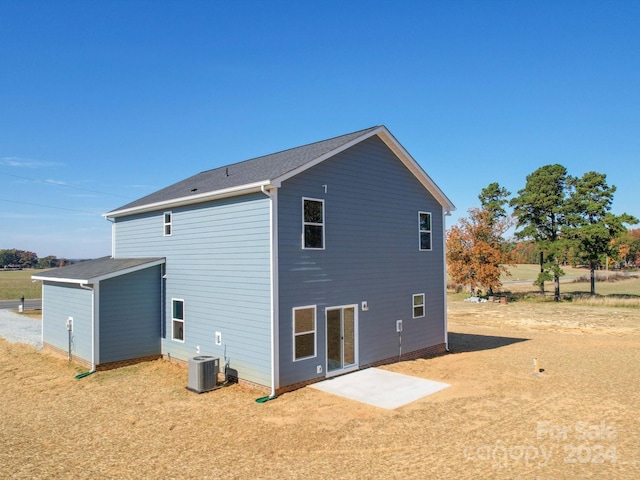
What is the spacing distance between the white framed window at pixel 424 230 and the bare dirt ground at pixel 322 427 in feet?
14.8

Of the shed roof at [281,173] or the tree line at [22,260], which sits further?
the tree line at [22,260]

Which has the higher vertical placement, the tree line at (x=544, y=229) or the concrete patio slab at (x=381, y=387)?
the tree line at (x=544, y=229)

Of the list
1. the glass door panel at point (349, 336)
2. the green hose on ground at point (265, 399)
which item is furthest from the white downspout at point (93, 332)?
the glass door panel at point (349, 336)

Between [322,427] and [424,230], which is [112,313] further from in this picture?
[424,230]

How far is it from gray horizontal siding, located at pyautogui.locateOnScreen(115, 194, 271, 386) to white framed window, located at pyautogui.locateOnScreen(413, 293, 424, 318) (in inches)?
267

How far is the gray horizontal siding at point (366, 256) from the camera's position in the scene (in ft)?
38.2

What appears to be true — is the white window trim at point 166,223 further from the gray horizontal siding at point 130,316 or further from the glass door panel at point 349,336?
the glass door panel at point 349,336

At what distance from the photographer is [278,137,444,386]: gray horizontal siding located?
11.6m

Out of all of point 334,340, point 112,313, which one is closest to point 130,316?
point 112,313

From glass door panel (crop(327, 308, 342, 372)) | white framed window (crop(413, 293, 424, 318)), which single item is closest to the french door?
glass door panel (crop(327, 308, 342, 372))

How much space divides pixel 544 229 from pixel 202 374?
35888mm

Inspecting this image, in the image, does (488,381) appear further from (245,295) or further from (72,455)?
(72,455)

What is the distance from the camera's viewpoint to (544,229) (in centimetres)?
3809

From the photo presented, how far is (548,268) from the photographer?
119 ft
